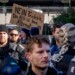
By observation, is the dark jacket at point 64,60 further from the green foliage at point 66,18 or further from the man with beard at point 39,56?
the green foliage at point 66,18

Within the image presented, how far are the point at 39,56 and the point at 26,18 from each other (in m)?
5.31

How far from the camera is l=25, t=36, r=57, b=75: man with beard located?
400cm

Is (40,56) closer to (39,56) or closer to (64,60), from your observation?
(39,56)

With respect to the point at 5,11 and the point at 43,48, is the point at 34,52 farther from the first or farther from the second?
the point at 5,11

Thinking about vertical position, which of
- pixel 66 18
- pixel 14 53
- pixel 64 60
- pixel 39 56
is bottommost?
pixel 66 18

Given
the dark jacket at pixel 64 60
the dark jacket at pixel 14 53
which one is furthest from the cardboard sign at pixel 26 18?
the dark jacket at pixel 64 60

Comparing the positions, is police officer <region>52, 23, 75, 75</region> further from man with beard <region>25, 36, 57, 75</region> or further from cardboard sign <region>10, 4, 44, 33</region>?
cardboard sign <region>10, 4, 44, 33</region>

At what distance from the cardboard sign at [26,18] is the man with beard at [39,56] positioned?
15.3ft

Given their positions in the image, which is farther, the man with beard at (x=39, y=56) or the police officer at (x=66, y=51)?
the police officer at (x=66, y=51)

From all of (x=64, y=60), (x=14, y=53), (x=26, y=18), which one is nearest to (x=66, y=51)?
(x=64, y=60)

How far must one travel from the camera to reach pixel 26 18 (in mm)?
9344

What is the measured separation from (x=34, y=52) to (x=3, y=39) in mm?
2289

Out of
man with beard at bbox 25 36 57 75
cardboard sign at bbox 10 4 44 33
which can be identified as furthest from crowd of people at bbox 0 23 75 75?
cardboard sign at bbox 10 4 44 33

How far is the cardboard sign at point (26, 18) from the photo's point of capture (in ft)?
29.5
